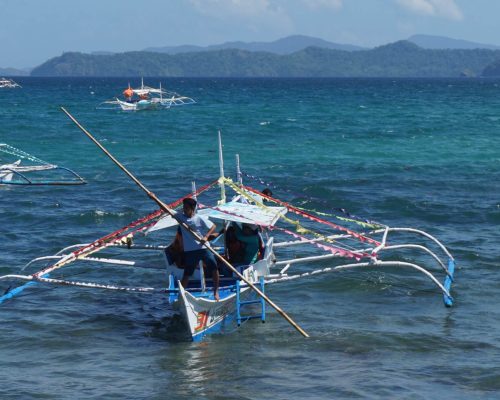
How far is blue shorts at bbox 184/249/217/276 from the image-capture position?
16.0 m

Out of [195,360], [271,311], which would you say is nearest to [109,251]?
[271,311]

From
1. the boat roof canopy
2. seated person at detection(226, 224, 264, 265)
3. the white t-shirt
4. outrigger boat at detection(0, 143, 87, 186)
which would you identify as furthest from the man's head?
outrigger boat at detection(0, 143, 87, 186)

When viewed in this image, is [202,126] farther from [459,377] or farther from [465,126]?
[459,377]

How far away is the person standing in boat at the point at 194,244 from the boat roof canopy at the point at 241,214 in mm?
695

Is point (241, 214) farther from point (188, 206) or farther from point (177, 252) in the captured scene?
point (188, 206)

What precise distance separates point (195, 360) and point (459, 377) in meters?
4.06

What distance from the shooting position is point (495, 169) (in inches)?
1467

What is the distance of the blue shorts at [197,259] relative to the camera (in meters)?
16.0

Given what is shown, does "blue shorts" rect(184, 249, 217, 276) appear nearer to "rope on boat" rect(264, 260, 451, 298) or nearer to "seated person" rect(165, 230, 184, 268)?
"seated person" rect(165, 230, 184, 268)

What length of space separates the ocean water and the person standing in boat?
1118 millimetres

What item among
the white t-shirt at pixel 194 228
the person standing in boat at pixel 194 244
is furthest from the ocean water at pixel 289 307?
the white t-shirt at pixel 194 228

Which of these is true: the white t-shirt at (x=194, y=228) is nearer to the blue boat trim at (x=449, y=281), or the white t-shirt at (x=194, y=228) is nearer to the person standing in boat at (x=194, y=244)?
the person standing in boat at (x=194, y=244)

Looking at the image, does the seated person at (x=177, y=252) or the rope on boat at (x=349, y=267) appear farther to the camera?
the rope on boat at (x=349, y=267)

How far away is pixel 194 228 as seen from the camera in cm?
1546
